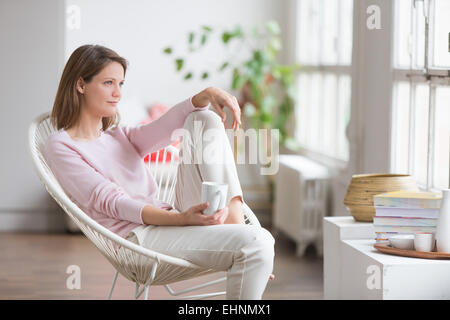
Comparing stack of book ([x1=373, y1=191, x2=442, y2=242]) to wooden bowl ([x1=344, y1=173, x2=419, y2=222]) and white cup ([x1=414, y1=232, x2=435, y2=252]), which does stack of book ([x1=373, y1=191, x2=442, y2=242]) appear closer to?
white cup ([x1=414, y1=232, x2=435, y2=252])

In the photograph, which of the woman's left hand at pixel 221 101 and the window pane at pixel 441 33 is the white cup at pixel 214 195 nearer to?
the woman's left hand at pixel 221 101

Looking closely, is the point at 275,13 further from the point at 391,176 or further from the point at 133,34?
the point at 391,176

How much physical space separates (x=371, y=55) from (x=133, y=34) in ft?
9.50

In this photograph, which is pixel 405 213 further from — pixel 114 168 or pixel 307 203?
pixel 307 203

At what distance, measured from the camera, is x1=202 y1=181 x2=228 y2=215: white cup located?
6.87 feet

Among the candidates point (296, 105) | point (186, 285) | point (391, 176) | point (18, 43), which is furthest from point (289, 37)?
point (391, 176)

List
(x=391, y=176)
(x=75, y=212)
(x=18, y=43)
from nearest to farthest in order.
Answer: (x=75, y=212) < (x=391, y=176) < (x=18, y=43)

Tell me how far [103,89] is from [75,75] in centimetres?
10

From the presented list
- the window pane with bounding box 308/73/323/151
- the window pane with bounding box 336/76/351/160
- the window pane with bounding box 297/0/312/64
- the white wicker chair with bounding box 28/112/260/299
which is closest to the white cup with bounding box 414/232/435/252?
the white wicker chair with bounding box 28/112/260/299

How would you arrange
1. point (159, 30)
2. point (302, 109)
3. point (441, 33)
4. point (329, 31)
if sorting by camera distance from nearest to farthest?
1. point (441, 33)
2. point (329, 31)
3. point (302, 109)
4. point (159, 30)

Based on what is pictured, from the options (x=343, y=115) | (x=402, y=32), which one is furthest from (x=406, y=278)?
(x=343, y=115)

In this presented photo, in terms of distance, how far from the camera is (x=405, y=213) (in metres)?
2.50
